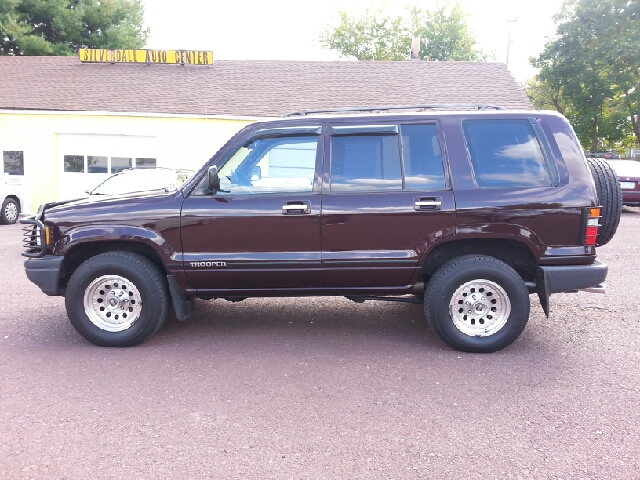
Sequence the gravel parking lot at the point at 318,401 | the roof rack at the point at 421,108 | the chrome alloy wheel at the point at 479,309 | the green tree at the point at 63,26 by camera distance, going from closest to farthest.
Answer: the gravel parking lot at the point at 318,401 < the chrome alloy wheel at the point at 479,309 < the roof rack at the point at 421,108 < the green tree at the point at 63,26

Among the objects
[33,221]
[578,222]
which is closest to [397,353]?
[578,222]

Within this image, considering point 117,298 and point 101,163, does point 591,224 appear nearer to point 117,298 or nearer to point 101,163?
point 117,298

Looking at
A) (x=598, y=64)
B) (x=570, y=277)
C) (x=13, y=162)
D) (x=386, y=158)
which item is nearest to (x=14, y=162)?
(x=13, y=162)

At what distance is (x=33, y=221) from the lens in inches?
195

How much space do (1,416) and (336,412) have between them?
2123mm

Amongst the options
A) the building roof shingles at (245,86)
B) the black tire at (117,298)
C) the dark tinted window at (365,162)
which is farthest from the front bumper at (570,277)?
the building roof shingles at (245,86)

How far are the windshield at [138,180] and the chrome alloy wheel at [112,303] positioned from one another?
4.13 m

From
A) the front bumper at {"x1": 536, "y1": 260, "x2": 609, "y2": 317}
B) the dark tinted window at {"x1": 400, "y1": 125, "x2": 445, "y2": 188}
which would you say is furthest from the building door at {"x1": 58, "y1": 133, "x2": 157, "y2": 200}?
the front bumper at {"x1": 536, "y1": 260, "x2": 609, "y2": 317}

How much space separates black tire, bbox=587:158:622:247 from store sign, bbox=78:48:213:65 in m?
17.6

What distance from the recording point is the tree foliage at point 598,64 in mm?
26266

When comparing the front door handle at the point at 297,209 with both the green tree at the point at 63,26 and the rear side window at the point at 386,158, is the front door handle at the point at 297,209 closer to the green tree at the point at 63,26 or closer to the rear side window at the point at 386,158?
the rear side window at the point at 386,158

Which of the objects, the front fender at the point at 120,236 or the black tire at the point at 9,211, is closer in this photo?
the front fender at the point at 120,236

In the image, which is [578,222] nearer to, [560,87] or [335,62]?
[335,62]

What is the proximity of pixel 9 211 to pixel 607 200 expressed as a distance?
14.1 meters
